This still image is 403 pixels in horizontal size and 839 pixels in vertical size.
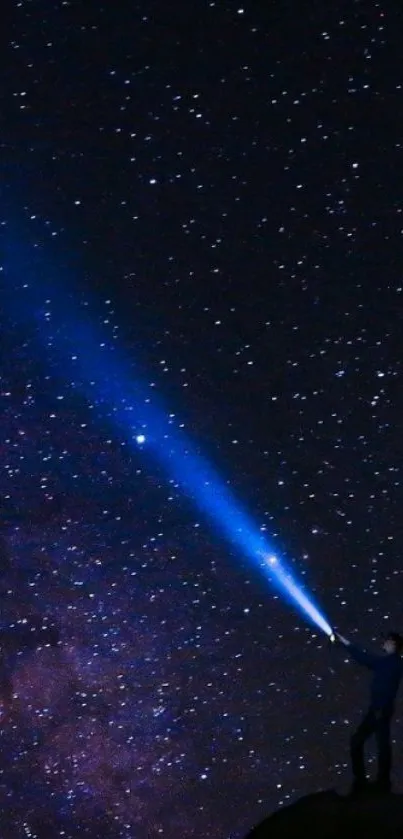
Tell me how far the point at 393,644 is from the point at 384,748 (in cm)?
70

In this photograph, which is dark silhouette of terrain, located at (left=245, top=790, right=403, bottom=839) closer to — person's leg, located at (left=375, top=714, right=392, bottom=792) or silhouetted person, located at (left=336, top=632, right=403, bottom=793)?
person's leg, located at (left=375, top=714, right=392, bottom=792)

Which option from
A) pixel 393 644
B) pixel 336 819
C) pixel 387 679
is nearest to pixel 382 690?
pixel 387 679

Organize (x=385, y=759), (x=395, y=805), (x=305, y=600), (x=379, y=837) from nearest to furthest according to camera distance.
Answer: (x=379, y=837), (x=395, y=805), (x=385, y=759), (x=305, y=600)

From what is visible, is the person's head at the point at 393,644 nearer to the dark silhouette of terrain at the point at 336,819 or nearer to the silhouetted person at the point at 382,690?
the silhouetted person at the point at 382,690

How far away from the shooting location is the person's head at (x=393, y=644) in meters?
6.39

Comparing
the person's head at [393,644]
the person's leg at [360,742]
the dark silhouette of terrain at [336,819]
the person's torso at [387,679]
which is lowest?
the dark silhouette of terrain at [336,819]

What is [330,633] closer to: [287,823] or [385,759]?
[385,759]

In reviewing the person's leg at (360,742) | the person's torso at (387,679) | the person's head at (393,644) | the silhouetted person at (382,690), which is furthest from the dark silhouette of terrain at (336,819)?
the person's head at (393,644)

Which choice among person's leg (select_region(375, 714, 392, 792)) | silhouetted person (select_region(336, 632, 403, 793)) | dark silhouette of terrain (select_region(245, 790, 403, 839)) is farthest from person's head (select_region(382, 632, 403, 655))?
dark silhouette of terrain (select_region(245, 790, 403, 839))

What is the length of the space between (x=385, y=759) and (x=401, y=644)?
0.76m

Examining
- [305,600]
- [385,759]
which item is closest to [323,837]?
[385,759]

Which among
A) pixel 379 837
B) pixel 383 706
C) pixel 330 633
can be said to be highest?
pixel 330 633

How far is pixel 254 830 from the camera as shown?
Answer: 5.32m

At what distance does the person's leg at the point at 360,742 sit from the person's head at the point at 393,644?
0.46 m
